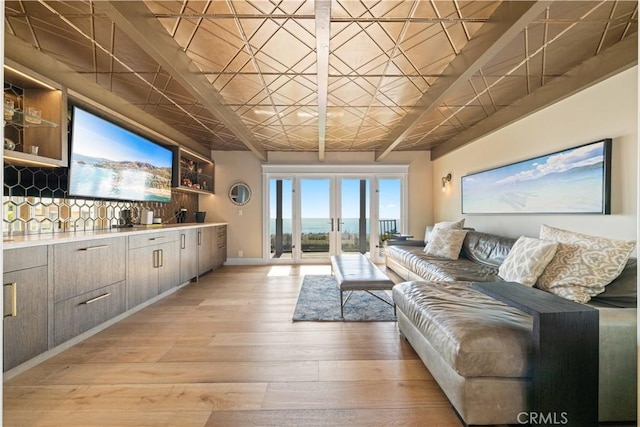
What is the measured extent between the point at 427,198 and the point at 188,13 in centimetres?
523

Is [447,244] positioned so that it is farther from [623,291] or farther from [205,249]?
[205,249]

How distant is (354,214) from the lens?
595 cm

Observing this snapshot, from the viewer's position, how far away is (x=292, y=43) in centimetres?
229

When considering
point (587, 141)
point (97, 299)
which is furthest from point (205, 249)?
point (587, 141)

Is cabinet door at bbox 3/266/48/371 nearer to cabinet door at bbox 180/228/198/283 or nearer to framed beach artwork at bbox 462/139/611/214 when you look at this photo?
cabinet door at bbox 180/228/198/283

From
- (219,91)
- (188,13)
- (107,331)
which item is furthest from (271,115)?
(107,331)

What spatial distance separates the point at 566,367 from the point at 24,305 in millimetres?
3159

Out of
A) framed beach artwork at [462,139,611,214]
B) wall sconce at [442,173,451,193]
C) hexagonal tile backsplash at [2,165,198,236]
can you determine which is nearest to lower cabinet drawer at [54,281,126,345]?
hexagonal tile backsplash at [2,165,198,236]

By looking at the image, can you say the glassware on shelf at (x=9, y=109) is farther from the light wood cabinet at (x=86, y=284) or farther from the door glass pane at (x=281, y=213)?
the door glass pane at (x=281, y=213)

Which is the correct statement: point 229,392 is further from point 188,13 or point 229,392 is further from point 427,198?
point 427,198

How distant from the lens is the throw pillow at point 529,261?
2.14 metres

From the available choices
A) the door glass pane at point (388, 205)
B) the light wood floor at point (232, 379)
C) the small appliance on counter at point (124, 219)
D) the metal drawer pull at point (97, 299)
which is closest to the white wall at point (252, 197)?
the door glass pane at point (388, 205)

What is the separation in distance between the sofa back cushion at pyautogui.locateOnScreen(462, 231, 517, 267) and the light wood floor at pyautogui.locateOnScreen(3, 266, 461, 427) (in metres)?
1.49

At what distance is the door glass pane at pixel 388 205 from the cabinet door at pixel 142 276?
13.9ft
